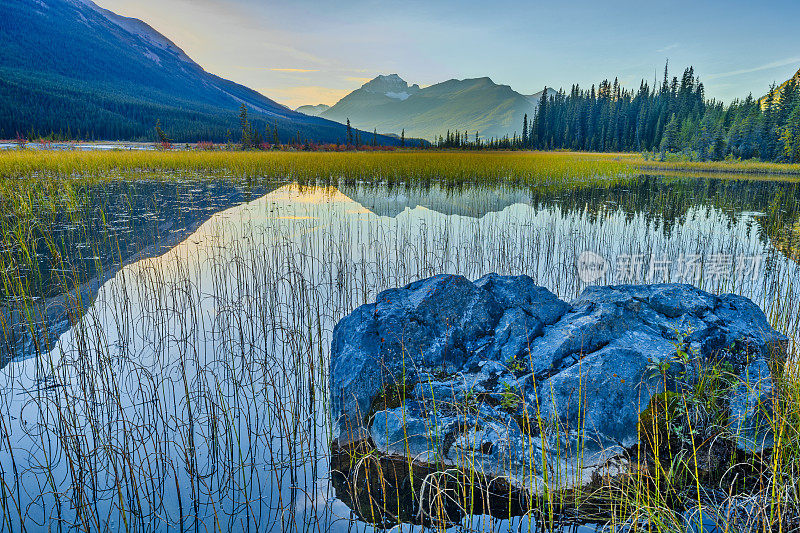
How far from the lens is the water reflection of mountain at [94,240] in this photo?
4.99m

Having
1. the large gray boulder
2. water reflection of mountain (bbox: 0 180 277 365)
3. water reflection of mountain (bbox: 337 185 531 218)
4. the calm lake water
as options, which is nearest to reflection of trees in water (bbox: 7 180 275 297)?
water reflection of mountain (bbox: 0 180 277 365)

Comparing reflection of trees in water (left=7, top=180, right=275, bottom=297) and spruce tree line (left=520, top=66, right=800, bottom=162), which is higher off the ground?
spruce tree line (left=520, top=66, right=800, bottom=162)

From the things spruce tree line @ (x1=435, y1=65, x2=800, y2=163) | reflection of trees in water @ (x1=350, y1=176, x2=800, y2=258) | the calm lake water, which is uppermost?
spruce tree line @ (x1=435, y1=65, x2=800, y2=163)

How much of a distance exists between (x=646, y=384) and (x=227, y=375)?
3817 mm

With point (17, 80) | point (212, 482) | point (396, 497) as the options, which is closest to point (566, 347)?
point (396, 497)

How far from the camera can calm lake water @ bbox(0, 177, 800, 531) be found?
2.82m

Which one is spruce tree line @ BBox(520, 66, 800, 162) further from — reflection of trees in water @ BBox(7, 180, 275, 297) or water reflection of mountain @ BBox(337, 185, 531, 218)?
reflection of trees in water @ BBox(7, 180, 275, 297)

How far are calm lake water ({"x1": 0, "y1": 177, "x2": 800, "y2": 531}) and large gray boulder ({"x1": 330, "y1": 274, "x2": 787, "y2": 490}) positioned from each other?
0.45m

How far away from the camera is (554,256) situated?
8672 mm

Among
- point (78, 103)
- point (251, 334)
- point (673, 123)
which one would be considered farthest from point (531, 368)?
point (78, 103)

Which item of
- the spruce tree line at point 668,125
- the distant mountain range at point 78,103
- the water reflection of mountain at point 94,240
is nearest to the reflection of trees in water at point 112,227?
the water reflection of mountain at point 94,240

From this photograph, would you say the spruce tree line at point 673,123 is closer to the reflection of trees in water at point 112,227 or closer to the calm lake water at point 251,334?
the calm lake water at point 251,334

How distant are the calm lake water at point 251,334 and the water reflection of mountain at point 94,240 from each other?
232 millimetres

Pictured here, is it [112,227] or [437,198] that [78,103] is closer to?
[112,227]
